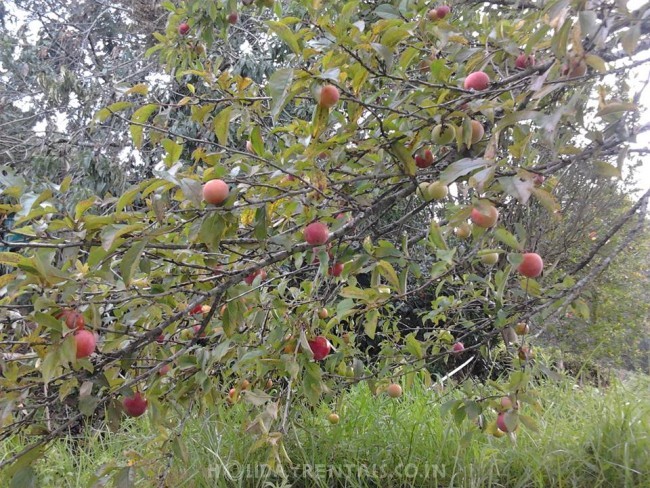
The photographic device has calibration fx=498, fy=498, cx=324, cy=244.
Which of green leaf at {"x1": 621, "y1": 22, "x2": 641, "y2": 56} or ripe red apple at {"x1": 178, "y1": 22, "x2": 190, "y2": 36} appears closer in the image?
green leaf at {"x1": 621, "y1": 22, "x2": 641, "y2": 56}

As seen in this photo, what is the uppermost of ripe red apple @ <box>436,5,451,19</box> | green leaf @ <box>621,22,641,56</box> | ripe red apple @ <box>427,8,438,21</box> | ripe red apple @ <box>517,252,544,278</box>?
ripe red apple @ <box>436,5,451,19</box>

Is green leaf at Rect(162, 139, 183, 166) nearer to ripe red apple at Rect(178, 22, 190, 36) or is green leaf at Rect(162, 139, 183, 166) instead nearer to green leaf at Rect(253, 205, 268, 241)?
green leaf at Rect(253, 205, 268, 241)

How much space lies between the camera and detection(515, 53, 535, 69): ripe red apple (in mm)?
1356

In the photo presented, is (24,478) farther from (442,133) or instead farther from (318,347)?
(442,133)

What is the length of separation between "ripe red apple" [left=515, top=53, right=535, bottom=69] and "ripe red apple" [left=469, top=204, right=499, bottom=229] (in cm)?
63

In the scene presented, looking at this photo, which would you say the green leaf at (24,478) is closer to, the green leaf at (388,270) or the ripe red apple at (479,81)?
the green leaf at (388,270)

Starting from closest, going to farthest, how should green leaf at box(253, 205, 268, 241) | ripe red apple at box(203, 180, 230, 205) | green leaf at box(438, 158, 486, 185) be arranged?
green leaf at box(438, 158, 486, 185), ripe red apple at box(203, 180, 230, 205), green leaf at box(253, 205, 268, 241)

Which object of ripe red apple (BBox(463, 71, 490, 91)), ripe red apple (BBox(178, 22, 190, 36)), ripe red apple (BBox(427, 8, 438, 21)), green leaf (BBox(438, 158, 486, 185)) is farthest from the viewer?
ripe red apple (BBox(178, 22, 190, 36))

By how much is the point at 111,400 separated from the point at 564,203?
356 cm

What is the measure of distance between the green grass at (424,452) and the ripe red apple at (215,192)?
82cm

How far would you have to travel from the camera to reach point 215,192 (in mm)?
927

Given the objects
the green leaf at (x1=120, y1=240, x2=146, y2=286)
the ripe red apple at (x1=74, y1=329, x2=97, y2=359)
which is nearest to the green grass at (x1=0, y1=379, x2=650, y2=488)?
the ripe red apple at (x1=74, y1=329, x2=97, y2=359)

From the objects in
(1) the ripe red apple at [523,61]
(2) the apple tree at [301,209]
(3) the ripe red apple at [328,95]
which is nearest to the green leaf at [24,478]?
(2) the apple tree at [301,209]

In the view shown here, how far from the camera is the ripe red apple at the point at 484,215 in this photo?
2.84ft
